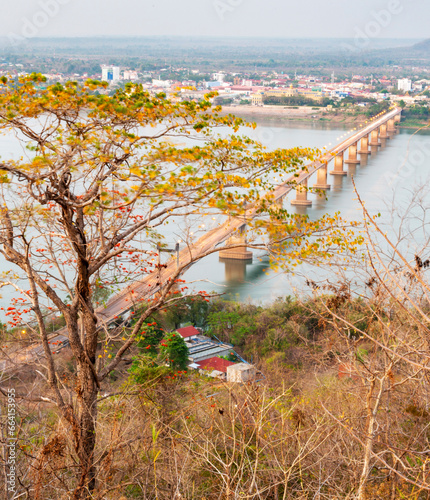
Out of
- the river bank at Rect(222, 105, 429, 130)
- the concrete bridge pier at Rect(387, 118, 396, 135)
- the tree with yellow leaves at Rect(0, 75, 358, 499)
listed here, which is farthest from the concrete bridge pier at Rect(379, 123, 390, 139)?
the tree with yellow leaves at Rect(0, 75, 358, 499)

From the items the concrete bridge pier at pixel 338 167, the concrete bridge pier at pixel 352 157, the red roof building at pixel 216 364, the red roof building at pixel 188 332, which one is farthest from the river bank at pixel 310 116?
the red roof building at pixel 216 364

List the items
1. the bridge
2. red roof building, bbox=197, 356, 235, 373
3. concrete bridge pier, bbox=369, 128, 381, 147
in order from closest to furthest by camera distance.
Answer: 1. the bridge
2. red roof building, bbox=197, 356, 235, 373
3. concrete bridge pier, bbox=369, 128, 381, 147

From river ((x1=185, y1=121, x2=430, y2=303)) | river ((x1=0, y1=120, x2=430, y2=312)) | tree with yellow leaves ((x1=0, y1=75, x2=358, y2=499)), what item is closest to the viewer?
tree with yellow leaves ((x1=0, y1=75, x2=358, y2=499))

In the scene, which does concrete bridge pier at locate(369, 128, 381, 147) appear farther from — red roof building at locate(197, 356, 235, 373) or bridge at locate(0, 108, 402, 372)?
red roof building at locate(197, 356, 235, 373)

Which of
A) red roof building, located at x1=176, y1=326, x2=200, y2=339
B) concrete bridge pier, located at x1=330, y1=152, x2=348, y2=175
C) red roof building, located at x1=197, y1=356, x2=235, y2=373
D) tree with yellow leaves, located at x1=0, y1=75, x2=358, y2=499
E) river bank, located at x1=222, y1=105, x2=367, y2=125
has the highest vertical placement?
tree with yellow leaves, located at x1=0, y1=75, x2=358, y2=499

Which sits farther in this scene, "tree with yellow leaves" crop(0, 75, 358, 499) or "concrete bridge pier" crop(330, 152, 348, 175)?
"concrete bridge pier" crop(330, 152, 348, 175)

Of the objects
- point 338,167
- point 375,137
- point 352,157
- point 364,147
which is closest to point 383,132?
point 375,137

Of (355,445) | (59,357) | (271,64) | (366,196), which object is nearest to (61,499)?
(355,445)

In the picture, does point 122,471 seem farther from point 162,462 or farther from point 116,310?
point 116,310
